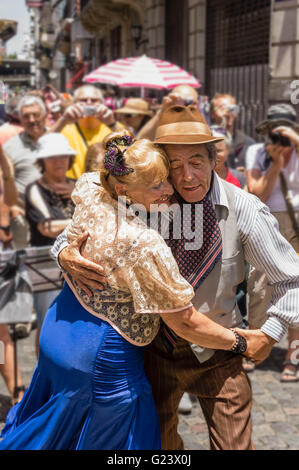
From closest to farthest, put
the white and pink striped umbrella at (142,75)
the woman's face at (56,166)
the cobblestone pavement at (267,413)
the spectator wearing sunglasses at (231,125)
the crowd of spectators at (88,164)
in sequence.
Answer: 1. the crowd of spectators at (88,164)
2. the cobblestone pavement at (267,413)
3. the woman's face at (56,166)
4. the spectator wearing sunglasses at (231,125)
5. the white and pink striped umbrella at (142,75)

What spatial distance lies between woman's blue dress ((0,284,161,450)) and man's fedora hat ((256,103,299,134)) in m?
1.67

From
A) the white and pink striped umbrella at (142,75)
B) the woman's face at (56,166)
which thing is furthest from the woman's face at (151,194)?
the white and pink striped umbrella at (142,75)

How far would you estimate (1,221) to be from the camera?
4707mm

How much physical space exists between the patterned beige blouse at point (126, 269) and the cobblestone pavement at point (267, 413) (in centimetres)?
181

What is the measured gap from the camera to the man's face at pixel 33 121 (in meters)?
5.57

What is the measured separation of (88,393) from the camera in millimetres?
2314

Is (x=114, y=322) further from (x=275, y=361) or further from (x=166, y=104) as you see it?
(x=275, y=361)

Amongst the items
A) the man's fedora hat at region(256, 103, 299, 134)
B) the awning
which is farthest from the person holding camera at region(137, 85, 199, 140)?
the awning

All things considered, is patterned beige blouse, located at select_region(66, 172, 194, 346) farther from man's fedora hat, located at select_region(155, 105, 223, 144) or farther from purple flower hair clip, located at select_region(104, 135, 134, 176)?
man's fedora hat, located at select_region(155, 105, 223, 144)

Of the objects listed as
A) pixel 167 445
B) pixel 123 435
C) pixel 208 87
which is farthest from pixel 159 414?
pixel 208 87

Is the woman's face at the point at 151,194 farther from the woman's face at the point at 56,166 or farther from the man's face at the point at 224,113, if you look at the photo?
the man's face at the point at 224,113

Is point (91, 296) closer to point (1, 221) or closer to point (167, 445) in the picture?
point (167, 445)

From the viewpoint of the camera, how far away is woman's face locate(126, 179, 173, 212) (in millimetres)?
2217

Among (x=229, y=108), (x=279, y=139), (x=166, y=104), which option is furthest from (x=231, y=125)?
(x=279, y=139)
